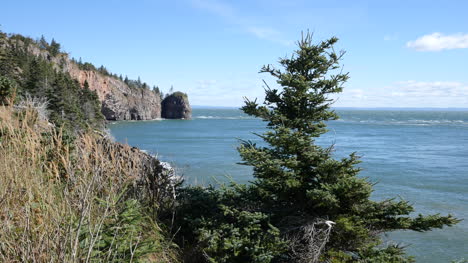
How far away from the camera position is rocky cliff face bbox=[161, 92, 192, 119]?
130625 millimetres

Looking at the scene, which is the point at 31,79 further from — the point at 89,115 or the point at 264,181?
the point at 264,181

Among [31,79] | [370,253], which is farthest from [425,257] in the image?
[31,79]

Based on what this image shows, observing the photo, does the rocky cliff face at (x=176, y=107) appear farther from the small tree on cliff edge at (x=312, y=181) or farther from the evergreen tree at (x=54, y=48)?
the small tree on cliff edge at (x=312, y=181)

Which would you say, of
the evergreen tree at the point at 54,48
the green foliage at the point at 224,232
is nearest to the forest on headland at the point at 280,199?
the green foliage at the point at 224,232

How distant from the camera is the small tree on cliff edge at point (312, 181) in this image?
572 centimetres

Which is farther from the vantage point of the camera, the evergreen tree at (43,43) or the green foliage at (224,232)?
the evergreen tree at (43,43)

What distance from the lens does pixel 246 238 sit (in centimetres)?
535

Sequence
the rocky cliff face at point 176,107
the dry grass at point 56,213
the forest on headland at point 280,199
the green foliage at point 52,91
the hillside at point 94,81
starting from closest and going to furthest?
the dry grass at point 56,213
the forest on headland at point 280,199
the green foliage at point 52,91
the hillside at point 94,81
the rocky cliff face at point 176,107

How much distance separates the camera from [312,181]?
6.36 meters

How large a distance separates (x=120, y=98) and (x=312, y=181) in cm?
10261

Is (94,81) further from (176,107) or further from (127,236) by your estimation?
(127,236)

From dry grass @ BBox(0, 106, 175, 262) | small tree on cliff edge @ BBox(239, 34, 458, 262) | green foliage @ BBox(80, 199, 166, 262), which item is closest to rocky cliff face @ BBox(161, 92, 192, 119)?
small tree on cliff edge @ BBox(239, 34, 458, 262)

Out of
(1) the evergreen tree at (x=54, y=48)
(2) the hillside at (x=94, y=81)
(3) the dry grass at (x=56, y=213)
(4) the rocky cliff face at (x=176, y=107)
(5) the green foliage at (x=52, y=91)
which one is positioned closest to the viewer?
(3) the dry grass at (x=56, y=213)

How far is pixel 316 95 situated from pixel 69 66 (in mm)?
85365
